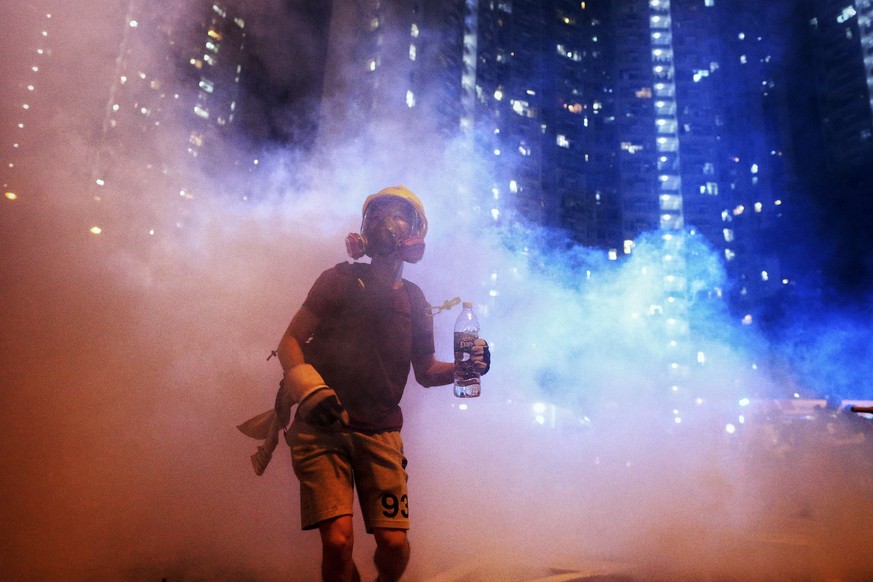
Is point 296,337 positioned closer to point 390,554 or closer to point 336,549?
point 336,549

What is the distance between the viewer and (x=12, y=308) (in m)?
4.47

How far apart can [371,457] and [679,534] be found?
4353mm

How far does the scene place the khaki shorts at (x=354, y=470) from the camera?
232 cm

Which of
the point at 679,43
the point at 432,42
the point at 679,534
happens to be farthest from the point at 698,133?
the point at 679,534

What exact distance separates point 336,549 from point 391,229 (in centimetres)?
164

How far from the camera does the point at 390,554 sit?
2334 mm

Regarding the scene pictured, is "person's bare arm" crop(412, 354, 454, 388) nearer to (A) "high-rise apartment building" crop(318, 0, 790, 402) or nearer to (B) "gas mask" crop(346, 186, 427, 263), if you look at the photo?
(B) "gas mask" crop(346, 186, 427, 263)

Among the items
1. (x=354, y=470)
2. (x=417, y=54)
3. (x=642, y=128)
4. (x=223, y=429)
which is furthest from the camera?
(x=642, y=128)

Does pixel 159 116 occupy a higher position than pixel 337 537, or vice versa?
pixel 159 116

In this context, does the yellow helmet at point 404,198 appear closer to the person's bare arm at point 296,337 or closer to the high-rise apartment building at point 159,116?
the person's bare arm at point 296,337

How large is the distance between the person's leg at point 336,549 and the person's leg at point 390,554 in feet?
0.57

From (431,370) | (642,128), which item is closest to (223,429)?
(431,370)

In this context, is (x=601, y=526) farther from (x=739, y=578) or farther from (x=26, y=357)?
(x=26, y=357)

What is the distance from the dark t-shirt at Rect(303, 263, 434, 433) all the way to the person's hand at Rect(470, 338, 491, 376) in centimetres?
36
